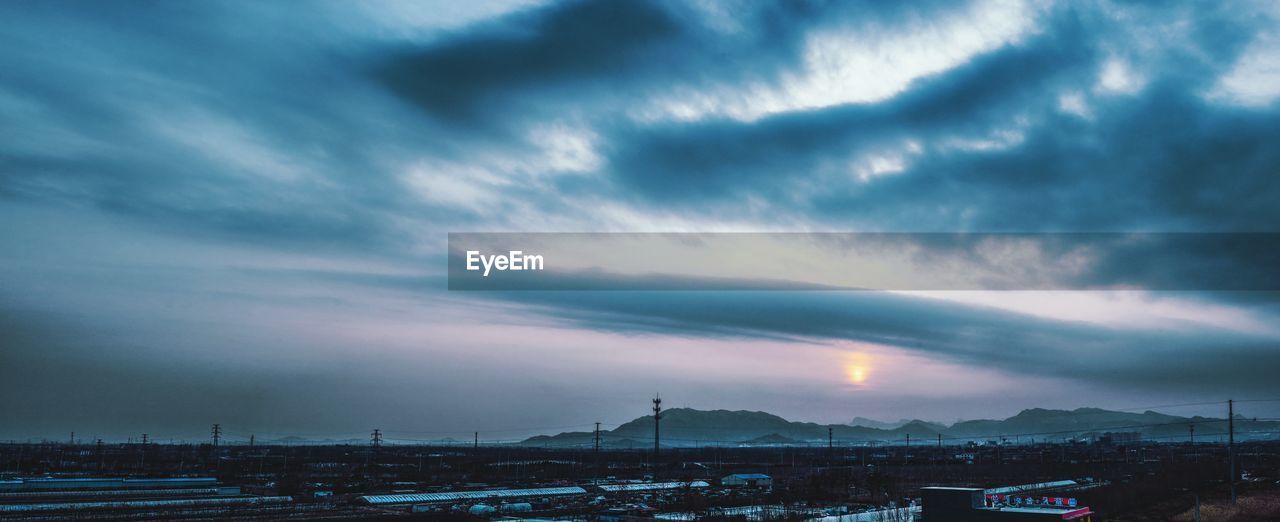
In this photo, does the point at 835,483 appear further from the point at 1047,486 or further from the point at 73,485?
the point at 73,485

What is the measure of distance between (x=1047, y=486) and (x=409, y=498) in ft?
270

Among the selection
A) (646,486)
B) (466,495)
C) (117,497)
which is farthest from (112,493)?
(646,486)

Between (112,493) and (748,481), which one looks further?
(748,481)

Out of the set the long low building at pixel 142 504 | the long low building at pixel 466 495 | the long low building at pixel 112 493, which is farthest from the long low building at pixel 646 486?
the long low building at pixel 112 493

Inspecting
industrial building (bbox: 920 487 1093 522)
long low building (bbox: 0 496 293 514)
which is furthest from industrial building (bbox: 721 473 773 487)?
industrial building (bbox: 920 487 1093 522)

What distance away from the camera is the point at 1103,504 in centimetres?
8138

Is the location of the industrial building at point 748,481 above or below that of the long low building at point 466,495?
below

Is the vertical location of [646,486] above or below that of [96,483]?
below

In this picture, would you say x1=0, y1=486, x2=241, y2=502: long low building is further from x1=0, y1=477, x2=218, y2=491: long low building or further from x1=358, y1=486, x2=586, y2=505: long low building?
x1=358, y1=486, x2=586, y2=505: long low building

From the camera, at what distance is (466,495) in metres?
94.5

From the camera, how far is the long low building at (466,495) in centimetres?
8331

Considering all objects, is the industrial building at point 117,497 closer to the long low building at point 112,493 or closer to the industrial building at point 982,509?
the long low building at point 112,493

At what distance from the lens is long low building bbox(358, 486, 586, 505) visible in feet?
273

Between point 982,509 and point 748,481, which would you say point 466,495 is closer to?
point 748,481
